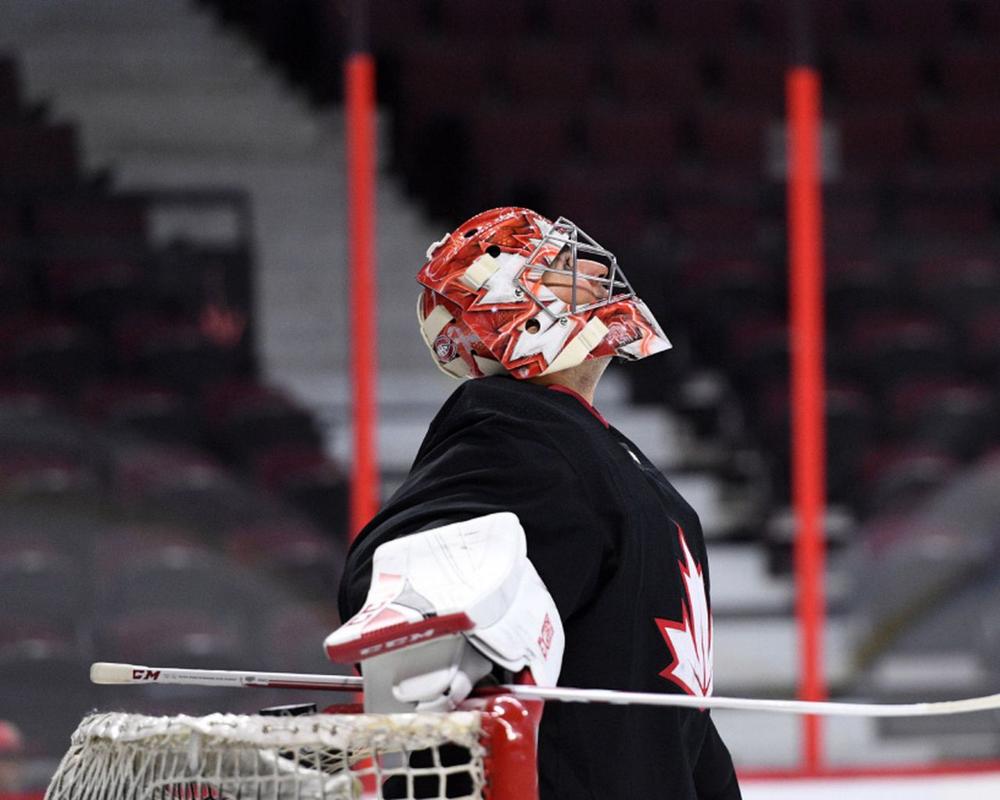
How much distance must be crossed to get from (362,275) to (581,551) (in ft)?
6.64

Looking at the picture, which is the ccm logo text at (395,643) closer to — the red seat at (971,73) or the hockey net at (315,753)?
the hockey net at (315,753)

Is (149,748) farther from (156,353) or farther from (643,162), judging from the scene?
(643,162)

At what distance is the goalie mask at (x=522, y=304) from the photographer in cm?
116

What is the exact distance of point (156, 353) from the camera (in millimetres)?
2994

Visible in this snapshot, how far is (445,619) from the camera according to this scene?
93cm

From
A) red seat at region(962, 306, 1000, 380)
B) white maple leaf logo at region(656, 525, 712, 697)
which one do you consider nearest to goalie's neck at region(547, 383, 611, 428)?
white maple leaf logo at region(656, 525, 712, 697)

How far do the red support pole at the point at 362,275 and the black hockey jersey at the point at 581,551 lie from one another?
1.84m

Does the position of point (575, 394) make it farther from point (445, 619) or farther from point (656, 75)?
point (656, 75)

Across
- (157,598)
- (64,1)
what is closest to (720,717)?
(157,598)

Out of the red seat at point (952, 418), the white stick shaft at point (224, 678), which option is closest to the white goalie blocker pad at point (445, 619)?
the white stick shaft at point (224, 678)

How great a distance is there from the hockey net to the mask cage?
12.8 inches

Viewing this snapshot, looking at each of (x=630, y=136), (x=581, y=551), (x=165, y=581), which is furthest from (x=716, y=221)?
(x=581, y=551)

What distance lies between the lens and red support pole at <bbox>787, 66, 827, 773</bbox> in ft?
10.5

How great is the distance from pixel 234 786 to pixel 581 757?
0.25 m
